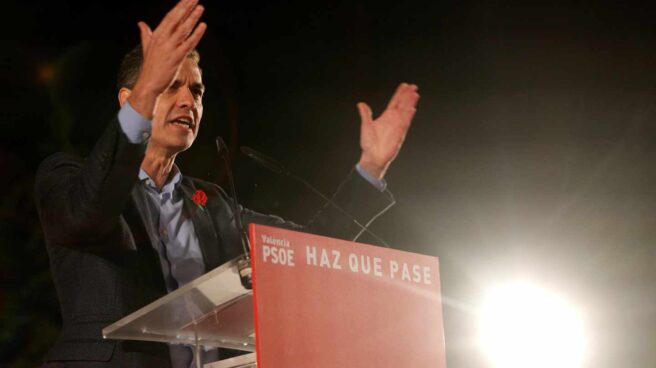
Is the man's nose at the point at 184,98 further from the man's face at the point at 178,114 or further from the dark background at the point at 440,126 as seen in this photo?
the dark background at the point at 440,126

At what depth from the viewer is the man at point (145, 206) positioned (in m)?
1.92

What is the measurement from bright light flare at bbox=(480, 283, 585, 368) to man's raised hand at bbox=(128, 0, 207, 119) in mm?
3028

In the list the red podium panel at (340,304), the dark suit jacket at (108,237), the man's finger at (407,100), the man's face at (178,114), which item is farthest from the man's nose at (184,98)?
the red podium panel at (340,304)

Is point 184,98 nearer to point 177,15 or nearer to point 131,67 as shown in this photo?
point 131,67

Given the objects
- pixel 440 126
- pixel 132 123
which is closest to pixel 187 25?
pixel 132 123

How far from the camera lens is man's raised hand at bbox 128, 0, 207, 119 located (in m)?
1.88

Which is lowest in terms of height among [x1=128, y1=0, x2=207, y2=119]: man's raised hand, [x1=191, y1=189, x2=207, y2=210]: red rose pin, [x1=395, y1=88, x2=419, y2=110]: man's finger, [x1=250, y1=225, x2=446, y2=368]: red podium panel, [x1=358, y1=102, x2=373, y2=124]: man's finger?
[x1=250, y1=225, x2=446, y2=368]: red podium panel

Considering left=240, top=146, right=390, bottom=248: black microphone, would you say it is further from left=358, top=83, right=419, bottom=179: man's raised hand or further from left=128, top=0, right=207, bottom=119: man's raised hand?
left=128, top=0, right=207, bottom=119: man's raised hand

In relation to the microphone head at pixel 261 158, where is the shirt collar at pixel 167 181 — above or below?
above

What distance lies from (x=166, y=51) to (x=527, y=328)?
318 centimetres

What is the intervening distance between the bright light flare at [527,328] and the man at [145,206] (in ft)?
7.53

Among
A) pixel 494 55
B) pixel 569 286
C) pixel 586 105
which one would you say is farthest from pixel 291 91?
pixel 569 286

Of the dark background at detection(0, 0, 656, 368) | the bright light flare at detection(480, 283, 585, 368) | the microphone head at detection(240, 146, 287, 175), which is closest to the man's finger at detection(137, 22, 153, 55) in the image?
the microphone head at detection(240, 146, 287, 175)

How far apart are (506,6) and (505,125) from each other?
1.90 ft
